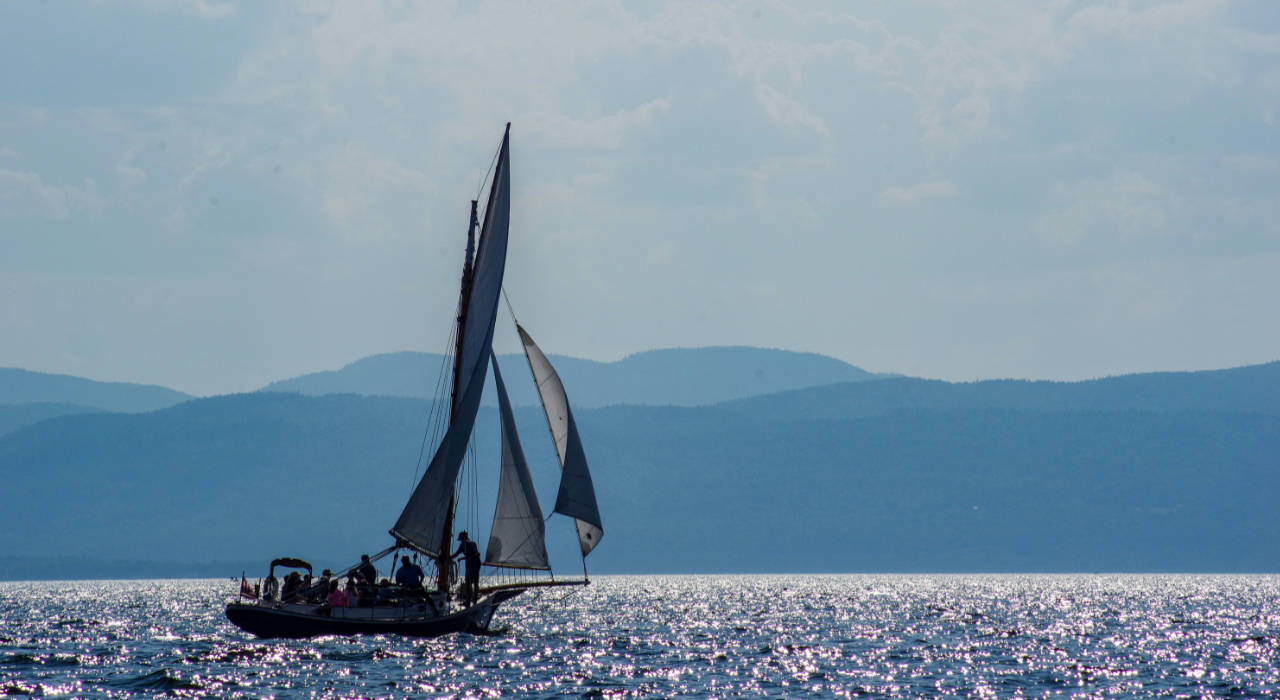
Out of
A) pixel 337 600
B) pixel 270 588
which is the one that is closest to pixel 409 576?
pixel 337 600

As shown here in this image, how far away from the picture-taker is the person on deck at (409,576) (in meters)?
55.6

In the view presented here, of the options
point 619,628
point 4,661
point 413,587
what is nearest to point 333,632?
point 413,587

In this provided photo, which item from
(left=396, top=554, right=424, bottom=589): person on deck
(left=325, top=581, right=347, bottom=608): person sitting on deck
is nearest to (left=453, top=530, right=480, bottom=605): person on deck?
(left=396, top=554, right=424, bottom=589): person on deck

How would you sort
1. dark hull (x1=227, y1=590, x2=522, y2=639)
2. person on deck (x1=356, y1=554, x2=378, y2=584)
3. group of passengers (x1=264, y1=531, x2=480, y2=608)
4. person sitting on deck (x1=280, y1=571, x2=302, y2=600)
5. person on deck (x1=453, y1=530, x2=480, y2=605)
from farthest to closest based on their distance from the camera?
person on deck (x1=453, y1=530, x2=480, y2=605) < person sitting on deck (x1=280, y1=571, x2=302, y2=600) < person on deck (x1=356, y1=554, x2=378, y2=584) < group of passengers (x1=264, y1=531, x2=480, y2=608) < dark hull (x1=227, y1=590, x2=522, y2=639)

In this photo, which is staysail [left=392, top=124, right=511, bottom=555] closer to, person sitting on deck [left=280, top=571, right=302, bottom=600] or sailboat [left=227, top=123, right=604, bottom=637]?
sailboat [left=227, top=123, right=604, bottom=637]

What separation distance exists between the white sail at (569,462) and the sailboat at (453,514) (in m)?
0.04

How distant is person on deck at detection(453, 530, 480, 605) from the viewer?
56.6 m

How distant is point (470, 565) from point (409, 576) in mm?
2439

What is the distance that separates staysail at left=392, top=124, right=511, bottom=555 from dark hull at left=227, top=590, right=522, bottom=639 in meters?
2.58

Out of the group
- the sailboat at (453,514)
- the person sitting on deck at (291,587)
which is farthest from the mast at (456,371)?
the person sitting on deck at (291,587)

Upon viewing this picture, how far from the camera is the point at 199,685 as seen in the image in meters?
41.8

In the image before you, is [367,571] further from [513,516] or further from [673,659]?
[673,659]

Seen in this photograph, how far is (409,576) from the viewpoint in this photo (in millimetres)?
55750

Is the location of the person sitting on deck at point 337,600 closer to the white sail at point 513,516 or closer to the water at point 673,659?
the water at point 673,659
